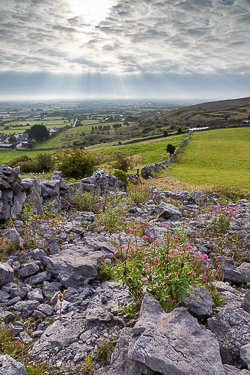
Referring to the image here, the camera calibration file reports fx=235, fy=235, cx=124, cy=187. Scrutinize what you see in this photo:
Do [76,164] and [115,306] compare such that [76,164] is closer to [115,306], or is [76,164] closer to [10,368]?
[115,306]

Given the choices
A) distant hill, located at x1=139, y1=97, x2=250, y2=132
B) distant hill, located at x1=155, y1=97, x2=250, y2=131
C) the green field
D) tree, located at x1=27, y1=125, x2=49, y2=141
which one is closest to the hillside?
the green field

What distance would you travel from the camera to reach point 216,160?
102ft

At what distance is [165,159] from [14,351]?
31833 mm

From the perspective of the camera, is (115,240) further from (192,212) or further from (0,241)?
(192,212)

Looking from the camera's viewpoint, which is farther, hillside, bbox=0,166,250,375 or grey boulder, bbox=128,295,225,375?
hillside, bbox=0,166,250,375

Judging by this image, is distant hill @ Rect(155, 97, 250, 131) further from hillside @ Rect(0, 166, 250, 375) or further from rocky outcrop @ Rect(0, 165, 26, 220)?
hillside @ Rect(0, 166, 250, 375)

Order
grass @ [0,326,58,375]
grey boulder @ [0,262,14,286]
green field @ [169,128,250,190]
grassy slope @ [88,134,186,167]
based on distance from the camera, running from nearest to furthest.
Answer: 1. grass @ [0,326,58,375]
2. grey boulder @ [0,262,14,286]
3. green field @ [169,128,250,190]
4. grassy slope @ [88,134,186,167]

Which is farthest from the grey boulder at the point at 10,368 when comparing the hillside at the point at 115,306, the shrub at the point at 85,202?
the shrub at the point at 85,202

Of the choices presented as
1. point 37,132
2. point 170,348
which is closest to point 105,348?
point 170,348

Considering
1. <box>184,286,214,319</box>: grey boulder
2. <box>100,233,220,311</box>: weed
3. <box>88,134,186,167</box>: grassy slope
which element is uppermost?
<box>100,233,220,311</box>: weed

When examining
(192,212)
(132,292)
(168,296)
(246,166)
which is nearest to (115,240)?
(132,292)

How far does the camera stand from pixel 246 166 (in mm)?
27453

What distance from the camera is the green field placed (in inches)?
899

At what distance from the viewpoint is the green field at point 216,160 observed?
22837 millimetres
